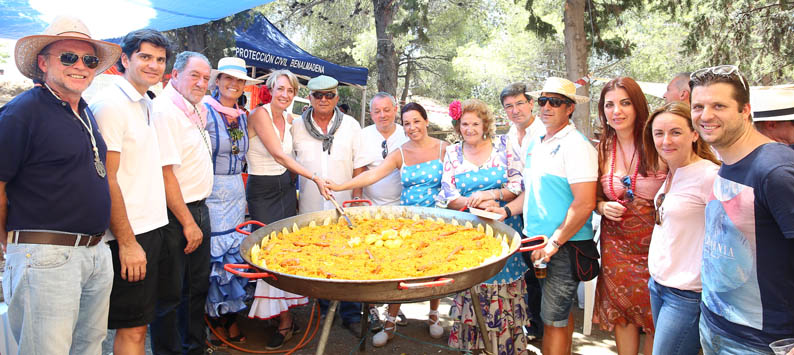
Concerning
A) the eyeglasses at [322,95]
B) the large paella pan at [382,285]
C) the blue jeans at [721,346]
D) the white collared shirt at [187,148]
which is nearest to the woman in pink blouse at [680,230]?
the blue jeans at [721,346]

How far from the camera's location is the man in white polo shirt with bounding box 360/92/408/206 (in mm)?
4031

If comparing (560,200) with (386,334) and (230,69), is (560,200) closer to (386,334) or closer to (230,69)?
(386,334)

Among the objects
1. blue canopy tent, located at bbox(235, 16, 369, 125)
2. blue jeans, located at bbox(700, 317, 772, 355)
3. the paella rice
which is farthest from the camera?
blue canopy tent, located at bbox(235, 16, 369, 125)

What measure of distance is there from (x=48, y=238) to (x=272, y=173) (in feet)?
6.27

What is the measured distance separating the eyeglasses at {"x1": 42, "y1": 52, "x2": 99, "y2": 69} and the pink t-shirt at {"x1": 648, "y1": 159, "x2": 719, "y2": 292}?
8.82 feet

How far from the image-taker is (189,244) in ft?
9.80

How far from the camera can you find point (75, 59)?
6.87 feet

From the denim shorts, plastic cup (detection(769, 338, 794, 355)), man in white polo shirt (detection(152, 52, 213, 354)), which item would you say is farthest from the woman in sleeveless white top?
plastic cup (detection(769, 338, 794, 355))

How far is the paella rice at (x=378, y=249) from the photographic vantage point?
233 centimetres

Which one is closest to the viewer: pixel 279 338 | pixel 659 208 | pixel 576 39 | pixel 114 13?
pixel 659 208

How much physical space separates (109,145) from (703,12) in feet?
31.6

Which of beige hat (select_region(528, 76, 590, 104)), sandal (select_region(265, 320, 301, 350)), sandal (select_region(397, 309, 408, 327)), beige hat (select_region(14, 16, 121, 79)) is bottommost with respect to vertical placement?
sandal (select_region(397, 309, 408, 327))

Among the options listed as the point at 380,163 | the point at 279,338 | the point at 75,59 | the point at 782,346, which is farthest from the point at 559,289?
the point at 75,59

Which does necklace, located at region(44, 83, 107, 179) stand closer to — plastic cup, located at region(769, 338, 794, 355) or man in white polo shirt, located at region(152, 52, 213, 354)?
man in white polo shirt, located at region(152, 52, 213, 354)
